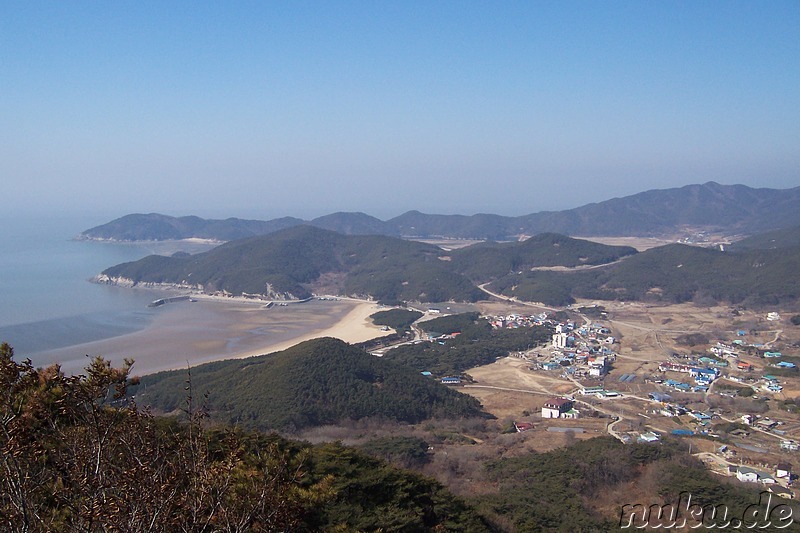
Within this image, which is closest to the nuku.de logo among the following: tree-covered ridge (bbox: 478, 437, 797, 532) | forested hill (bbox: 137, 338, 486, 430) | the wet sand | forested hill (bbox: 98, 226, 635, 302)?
tree-covered ridge (bbox: 478, 437, 797, 532)

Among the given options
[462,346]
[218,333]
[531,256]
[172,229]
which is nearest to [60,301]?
[218,333]

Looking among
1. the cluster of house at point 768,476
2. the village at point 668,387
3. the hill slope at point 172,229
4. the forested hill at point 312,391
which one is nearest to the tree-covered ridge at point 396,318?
the village at point 668,387

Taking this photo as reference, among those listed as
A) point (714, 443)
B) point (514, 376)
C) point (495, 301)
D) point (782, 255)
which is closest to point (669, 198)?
point (782, 255)

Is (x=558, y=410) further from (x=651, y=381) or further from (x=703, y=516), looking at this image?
(x=703, y=516)

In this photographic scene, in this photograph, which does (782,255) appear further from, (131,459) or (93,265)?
(93,265)

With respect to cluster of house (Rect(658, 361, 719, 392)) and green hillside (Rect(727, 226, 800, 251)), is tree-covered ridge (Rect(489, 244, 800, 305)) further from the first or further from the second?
cluster of house (Rect(658, 361, 719, 392))

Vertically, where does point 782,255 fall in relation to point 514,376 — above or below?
above

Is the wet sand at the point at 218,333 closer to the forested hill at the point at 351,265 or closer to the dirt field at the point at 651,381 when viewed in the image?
the forested hill at the point at 351,265
